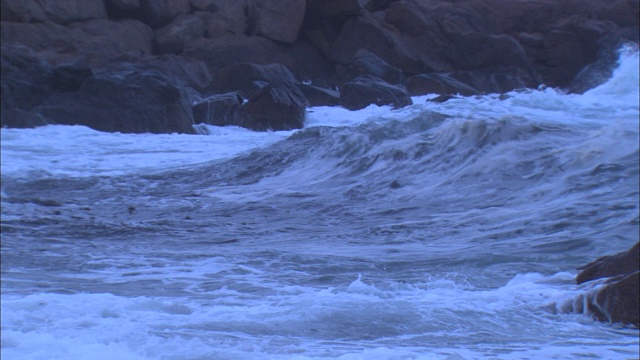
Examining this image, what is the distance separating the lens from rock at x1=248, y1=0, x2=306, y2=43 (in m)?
20.1

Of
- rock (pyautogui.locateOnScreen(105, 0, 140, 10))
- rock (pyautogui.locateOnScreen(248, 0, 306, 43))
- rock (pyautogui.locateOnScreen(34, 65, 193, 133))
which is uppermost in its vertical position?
rock (pyautogui.locateOnScreen(248, 0, 306, 43))

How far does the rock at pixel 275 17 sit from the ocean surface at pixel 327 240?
975cm

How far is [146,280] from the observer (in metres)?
4.02

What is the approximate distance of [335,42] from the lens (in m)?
20.5

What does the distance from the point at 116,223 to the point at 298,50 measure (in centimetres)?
1545

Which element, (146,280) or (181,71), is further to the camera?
(181,71)

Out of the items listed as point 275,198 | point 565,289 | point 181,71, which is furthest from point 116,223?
point 181,71

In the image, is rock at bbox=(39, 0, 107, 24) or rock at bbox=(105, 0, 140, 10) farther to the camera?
rock at bbox=(105, 0, 140, 10)

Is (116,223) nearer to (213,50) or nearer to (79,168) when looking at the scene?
(79,168)

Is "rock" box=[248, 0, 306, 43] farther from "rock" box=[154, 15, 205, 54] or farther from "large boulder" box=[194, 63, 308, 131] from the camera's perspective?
"large boulder" box=[194, 63, 308, 131]

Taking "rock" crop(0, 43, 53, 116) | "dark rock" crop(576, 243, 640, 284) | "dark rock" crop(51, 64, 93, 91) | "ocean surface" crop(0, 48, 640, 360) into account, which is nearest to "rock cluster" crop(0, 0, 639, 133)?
"dark rock" crop(51, 64, 93, 91)

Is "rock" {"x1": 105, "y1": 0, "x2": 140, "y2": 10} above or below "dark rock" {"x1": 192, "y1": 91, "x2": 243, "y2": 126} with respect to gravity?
above

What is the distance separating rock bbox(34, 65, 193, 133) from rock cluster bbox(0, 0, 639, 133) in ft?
4.49

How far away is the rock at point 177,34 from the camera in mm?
19297
